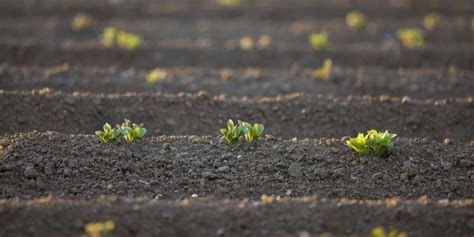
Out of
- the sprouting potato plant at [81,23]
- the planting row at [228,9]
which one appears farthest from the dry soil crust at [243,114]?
the planting row at [228,9]

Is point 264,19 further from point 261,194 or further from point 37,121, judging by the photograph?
point 261,194

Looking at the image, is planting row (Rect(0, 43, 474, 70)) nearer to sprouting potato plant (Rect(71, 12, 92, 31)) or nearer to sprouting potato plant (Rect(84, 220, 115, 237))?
sprouting potato plant (Rect(71, 12, 92, 31))

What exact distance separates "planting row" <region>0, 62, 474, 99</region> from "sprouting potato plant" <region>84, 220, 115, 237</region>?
3658mm

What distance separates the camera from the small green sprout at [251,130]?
493 centimetres

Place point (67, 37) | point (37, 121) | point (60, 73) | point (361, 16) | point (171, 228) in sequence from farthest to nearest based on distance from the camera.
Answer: point (361, 16)
point (67, 37)
point (60, 73)
point (37, 121)
point (171, 228)

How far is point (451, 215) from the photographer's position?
396 centimetres

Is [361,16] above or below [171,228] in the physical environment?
above

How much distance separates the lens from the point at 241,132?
16.4 ft

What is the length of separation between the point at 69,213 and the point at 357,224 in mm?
1822

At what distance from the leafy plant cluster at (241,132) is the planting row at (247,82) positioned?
2161mm

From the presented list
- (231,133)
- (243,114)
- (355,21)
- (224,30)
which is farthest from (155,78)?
(355,21)

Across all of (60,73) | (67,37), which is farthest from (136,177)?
(67,37)

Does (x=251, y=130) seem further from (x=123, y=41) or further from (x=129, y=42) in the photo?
(x=123, y=41)

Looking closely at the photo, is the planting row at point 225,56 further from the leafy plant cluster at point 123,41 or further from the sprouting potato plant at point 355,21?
the sprouting potato plant at point 355,21
